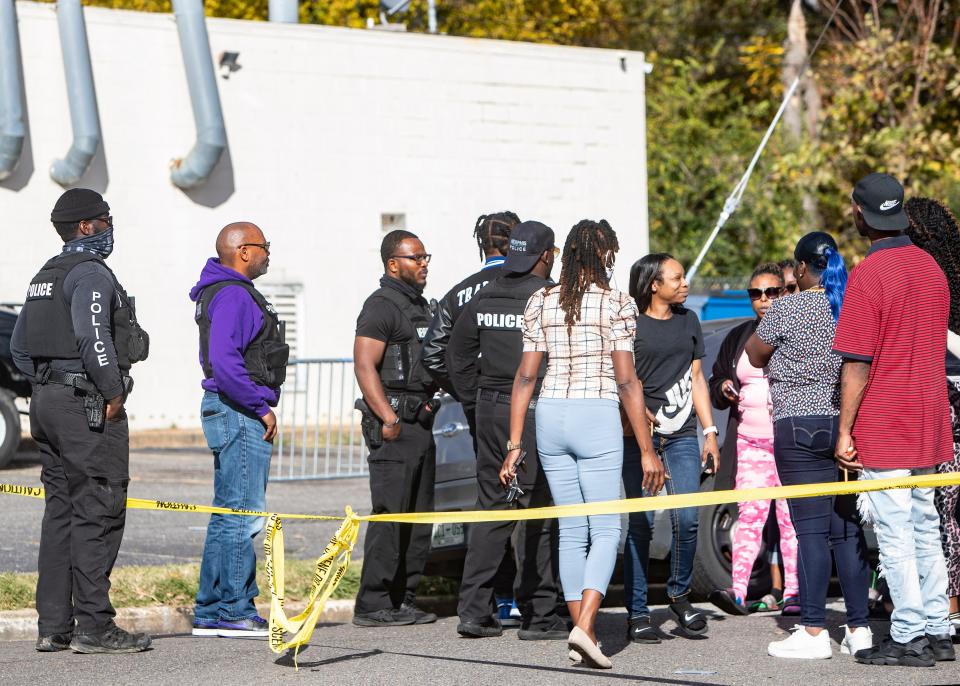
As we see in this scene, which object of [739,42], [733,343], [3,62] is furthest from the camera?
[739,42]

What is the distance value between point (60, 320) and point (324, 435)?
9.10m

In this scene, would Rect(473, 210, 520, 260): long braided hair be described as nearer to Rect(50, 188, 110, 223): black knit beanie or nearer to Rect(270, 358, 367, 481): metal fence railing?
Rect(50, 188, 110, 223): black knit beanie

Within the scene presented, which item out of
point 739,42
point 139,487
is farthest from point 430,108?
point 739,42

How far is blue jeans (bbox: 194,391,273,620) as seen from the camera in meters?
6.83

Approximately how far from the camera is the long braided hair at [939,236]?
21.9 ft

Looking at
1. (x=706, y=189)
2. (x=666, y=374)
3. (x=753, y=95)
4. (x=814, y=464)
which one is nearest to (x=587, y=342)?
(x=666, y=374)

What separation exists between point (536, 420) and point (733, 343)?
1.98 metres

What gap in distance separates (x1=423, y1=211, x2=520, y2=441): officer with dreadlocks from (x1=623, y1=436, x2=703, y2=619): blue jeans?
0.87 metres

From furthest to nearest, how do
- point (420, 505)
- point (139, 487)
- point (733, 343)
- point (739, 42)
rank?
point (739, 42) → point (139, 487) → point (733, 343) → point (420, 505)

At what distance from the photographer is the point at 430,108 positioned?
64.7ft

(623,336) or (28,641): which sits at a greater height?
(623,336)

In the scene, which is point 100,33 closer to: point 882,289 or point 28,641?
point 28,641

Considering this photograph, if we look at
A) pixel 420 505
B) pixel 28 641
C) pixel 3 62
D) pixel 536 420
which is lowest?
pixel 28 641

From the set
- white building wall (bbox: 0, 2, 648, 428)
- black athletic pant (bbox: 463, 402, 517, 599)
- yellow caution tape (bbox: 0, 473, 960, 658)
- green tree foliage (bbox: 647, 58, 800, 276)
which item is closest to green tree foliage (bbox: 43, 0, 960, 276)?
green tree foliage (bbox: 647, 58, 800, 276)
